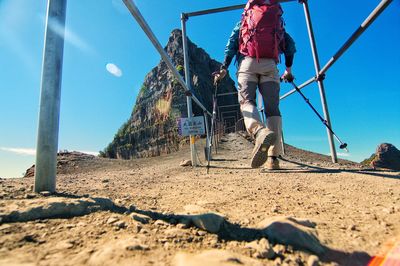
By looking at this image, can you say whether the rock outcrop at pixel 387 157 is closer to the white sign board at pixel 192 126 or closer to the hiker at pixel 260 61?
the white sign board at pixel 192 126

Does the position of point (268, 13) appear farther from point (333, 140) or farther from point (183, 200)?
point (333, 140)

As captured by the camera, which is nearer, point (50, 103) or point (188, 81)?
point (50, 103)

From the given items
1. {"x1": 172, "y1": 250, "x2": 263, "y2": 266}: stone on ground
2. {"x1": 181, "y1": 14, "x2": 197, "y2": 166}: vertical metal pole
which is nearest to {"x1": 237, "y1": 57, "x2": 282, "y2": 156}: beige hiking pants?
{"x1": 181, "y1": 14, "x2": 197, "y2": 166}: vertical metal pole

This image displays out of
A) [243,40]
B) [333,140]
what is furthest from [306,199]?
[333,140]

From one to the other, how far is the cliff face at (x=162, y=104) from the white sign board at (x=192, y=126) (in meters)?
33.9

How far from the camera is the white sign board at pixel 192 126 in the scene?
4.23 m

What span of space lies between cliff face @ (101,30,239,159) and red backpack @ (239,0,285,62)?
1403 inches

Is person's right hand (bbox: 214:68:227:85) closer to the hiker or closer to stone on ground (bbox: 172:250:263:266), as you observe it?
the hiker

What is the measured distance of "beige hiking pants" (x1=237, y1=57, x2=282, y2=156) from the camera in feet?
8.06

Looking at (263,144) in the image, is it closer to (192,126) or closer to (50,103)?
(50,103)

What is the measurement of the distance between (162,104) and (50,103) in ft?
160

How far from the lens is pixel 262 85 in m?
2.55

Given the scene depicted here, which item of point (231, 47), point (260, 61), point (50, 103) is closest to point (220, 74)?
point (231, 47)

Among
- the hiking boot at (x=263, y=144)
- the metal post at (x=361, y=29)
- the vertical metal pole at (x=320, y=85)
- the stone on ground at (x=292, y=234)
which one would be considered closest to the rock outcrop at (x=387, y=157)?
the vertical metal pole at (x=320, y=85)
